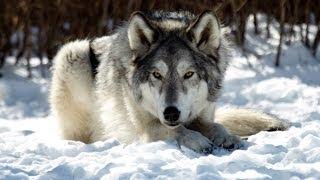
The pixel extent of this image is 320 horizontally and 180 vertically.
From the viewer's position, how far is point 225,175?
4.28 m

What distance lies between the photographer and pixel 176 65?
17.4 feet

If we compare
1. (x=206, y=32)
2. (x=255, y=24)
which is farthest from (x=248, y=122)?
(x=255, y=24)

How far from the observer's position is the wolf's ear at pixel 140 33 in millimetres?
5539

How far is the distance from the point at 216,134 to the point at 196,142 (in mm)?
333

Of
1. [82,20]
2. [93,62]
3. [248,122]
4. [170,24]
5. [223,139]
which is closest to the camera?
[223,139]

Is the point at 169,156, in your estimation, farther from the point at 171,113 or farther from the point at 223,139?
the point at 223,139

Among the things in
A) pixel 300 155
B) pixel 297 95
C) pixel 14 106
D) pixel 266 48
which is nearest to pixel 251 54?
pixel 266 48

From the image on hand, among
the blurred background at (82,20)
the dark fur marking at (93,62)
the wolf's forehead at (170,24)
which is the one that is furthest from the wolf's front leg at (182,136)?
the blurred background at (82,20)

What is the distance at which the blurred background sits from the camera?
10.5 metres

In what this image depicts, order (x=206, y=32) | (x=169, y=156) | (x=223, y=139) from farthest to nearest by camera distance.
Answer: (x=206, y=32), (x=223, y=139), (x=169, y=156)

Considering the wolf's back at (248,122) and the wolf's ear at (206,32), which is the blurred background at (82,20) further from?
the wolf's ear at (206,32)

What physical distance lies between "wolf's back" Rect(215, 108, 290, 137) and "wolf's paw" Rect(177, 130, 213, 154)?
97cm

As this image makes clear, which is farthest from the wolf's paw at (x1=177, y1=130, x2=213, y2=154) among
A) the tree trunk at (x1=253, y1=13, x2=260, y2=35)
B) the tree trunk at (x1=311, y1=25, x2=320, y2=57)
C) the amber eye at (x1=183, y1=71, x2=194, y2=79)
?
the tree trunk at (x1=253, y1=13, x2=260, y2=35)

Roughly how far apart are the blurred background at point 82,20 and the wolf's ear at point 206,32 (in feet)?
15.1
